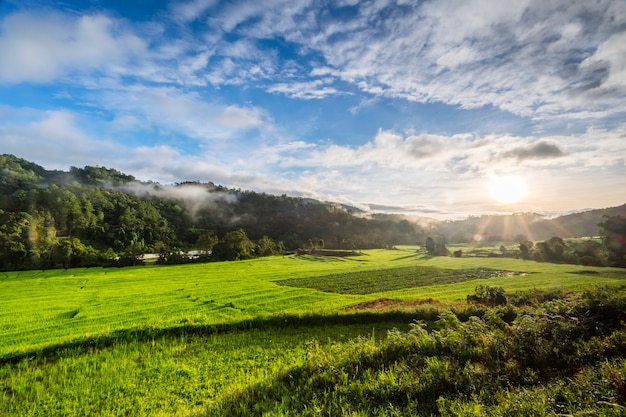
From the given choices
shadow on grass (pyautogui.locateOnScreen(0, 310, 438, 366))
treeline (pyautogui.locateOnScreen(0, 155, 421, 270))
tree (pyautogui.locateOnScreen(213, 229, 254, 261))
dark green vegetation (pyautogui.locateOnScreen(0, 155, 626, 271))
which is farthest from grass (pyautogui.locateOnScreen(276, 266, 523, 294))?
treeline (pyautogui.locateOnScreen(0, 155, 421, 270))

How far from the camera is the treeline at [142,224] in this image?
229 ft

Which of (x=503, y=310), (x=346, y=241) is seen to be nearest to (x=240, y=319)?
(x=503, y=310)

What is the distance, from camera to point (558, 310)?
1314 centimetres

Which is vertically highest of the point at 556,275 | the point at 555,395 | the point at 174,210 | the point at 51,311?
the point at 174,210

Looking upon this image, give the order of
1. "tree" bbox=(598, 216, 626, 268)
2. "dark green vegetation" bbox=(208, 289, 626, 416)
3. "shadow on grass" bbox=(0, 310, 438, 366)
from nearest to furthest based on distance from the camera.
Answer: "dark green vegetation" bbox=(208, 289, 626, 416), "shadow on grass" bbox=(0, 310, 438, 366), "tree" bbox=(598, 216, 626, 268)

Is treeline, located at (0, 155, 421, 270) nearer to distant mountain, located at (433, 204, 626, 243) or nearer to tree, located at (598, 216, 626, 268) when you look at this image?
distant mountain, located at (433, 204, 626, 243)

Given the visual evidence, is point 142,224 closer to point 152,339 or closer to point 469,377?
point 152,339

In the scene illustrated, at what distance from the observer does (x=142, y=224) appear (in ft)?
382

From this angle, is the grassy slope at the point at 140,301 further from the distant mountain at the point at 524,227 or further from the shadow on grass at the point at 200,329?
the distant mountain at the point at 524,227

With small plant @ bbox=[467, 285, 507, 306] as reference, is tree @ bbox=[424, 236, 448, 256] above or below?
below

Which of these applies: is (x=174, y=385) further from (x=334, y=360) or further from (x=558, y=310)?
(x=558, y=310)

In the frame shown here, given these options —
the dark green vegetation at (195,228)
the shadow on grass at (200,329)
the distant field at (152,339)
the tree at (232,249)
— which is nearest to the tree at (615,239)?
the dark green vegetation at (195,228)

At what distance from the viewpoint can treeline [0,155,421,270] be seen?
6988cm

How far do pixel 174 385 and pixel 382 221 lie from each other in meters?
167
